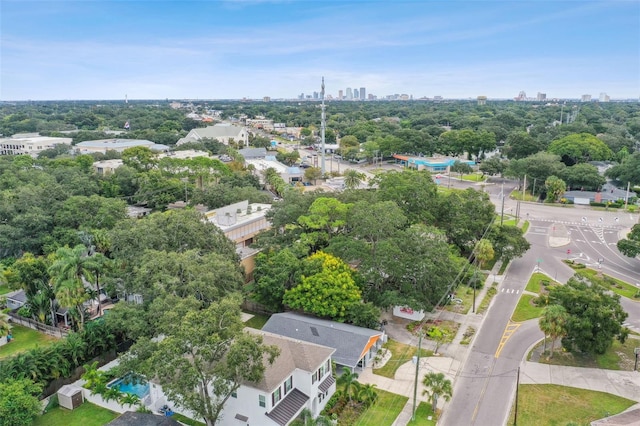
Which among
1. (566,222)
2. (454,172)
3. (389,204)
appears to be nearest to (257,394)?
(389,204)

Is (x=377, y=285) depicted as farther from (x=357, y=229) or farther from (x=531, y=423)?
(x=531, y=423)

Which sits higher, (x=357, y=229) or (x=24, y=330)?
(x=357, y=229)

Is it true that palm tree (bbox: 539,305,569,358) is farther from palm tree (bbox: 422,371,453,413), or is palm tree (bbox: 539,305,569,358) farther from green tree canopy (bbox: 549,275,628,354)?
palm tree (bbox: 422,371,453,413)

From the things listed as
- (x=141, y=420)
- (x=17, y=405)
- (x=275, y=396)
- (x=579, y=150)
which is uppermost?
(x=579, y=150)

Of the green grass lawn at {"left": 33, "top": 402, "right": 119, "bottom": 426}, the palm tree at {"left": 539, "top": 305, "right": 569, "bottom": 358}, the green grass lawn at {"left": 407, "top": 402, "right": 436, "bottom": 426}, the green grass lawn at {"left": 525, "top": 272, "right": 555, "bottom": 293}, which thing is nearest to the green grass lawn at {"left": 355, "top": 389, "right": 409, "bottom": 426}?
the green grass lawn at {"left": 407, "top": 402, "right": 436, "bottom": 426}

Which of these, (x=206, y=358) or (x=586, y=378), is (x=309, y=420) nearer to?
(x=206, y=358)

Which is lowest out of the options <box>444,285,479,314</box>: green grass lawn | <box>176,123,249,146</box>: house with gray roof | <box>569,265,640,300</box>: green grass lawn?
<box>444,285,479,314</box>: green grass lawn

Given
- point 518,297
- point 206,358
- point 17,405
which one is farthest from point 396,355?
point 17,405
